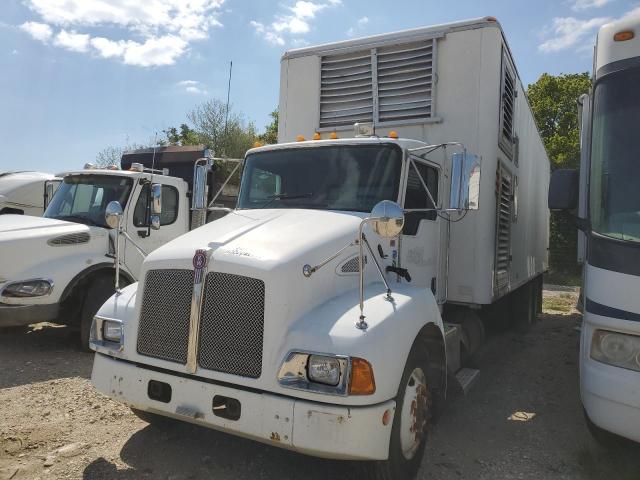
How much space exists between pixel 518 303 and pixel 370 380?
6.54 m

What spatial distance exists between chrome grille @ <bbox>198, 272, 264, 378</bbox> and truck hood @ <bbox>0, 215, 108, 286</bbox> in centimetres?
381

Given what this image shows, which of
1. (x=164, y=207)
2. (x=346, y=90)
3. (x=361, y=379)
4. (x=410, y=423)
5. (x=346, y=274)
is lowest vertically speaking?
(x=410, y=423)

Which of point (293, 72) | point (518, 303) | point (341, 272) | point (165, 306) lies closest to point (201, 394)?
point (165, 306)

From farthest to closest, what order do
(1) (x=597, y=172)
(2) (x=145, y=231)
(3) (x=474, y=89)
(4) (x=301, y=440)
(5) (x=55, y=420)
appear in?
(2) (x=145, y=231) < (3) (x=474, y=89) < (5) (x=55, y=420) < (1) (x=597, y=172) < (4) (x=301, y=440)

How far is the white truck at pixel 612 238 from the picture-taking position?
10.5 ft

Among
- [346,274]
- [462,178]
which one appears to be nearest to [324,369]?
[346,274]

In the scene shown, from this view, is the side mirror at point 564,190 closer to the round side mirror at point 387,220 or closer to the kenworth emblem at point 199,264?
the round side mirror at point 387,220

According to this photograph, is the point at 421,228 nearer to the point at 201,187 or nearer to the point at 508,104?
the point at 201,187

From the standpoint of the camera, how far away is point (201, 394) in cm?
295

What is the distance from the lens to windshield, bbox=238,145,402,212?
162 inches

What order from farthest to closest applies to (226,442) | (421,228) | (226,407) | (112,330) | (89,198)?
(89,198)
(421,228)
(226,442)
(112,330)
(226,407)

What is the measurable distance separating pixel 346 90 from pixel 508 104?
1837 millimetres

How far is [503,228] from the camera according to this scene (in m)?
5.96

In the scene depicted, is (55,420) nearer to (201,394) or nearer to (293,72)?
(201,394)
